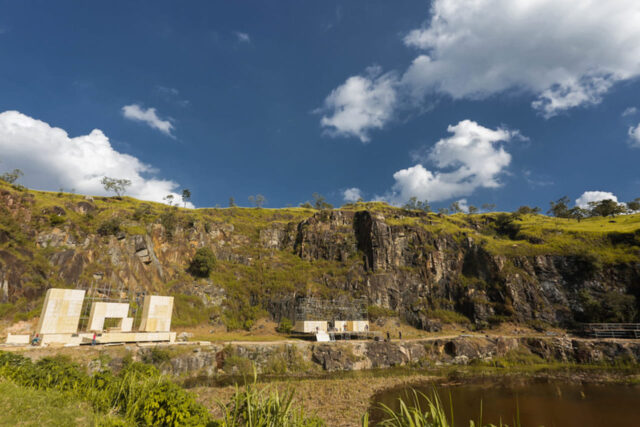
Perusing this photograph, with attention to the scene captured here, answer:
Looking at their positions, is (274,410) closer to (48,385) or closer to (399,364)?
(48,385)

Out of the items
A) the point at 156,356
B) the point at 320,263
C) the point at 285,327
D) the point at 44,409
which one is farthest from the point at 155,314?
the point at 320,263

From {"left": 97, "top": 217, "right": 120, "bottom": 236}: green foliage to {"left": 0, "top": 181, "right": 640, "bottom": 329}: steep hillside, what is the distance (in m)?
0.20

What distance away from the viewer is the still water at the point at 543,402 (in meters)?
21.3

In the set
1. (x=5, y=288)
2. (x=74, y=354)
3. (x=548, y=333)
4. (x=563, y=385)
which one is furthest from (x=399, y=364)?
(x=5, y=288)

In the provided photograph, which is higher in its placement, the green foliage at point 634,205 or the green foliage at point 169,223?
the green foliage at point 634,205

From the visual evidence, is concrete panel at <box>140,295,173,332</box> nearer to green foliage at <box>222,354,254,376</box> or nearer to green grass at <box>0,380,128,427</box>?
green foliage at <box>222,354,254,376</box>

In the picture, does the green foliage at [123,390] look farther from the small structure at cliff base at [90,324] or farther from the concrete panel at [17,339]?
the concrete panel at [17,339]

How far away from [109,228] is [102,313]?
22.1 meters

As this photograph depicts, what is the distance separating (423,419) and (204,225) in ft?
237

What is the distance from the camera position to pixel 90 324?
34.8 m

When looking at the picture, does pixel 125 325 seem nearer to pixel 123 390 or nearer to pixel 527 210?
pixel 123 390

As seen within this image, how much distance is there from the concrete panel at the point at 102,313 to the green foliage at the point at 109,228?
816 inches

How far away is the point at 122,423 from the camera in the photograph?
27.6 feet

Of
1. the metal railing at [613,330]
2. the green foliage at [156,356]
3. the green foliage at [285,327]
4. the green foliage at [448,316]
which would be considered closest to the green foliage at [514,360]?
the metal railing at [613,330]
